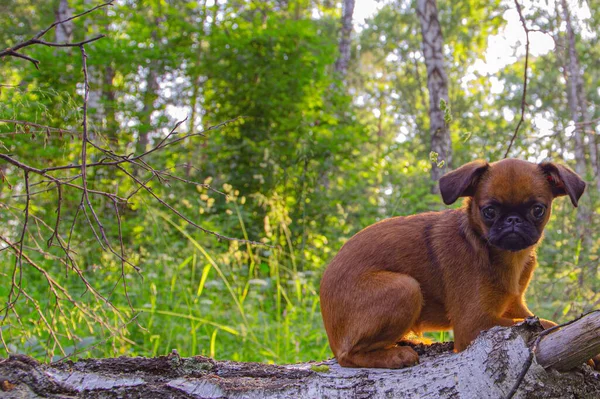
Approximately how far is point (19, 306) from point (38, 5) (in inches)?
868

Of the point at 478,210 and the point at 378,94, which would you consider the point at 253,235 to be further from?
the point at 378,94

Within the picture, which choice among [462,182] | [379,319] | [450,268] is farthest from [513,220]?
[379,319]

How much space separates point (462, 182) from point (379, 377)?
1.42 m

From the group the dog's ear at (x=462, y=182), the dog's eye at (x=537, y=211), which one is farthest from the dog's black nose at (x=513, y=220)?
the dog's ear at (x=462, y=182)

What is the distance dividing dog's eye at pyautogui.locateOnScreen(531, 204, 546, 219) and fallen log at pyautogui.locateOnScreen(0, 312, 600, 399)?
108 cm

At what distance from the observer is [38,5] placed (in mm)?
24703

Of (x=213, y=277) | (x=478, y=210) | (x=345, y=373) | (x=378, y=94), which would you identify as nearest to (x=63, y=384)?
(x=345, y=373)

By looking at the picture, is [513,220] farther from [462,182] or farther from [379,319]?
[379,319]

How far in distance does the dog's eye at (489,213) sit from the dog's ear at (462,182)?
0.18 meters

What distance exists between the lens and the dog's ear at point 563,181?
3.53 meters

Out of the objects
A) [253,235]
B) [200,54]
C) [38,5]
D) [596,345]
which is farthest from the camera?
[38,5]

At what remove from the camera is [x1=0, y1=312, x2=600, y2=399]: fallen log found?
249cm

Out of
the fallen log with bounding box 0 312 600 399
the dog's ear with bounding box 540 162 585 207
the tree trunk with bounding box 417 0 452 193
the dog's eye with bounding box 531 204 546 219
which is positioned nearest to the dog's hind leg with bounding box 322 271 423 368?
the fallen log with bounding box 0 312 600 399

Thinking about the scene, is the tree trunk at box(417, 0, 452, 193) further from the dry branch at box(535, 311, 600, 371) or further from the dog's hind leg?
Answer: the dry branch at box(535, 311, 600, 371)
